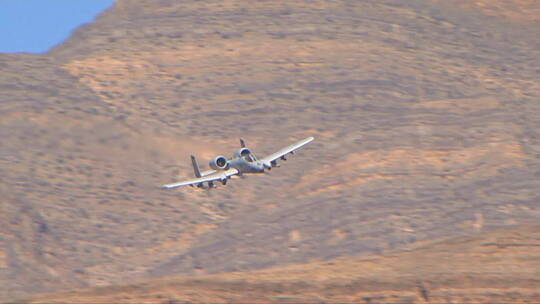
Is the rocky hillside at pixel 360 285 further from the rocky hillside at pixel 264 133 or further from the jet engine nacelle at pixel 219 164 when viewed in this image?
the rocky hillside at pixel 264 133

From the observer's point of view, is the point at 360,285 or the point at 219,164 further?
the point at 219,164

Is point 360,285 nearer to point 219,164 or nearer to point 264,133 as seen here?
point 219,164

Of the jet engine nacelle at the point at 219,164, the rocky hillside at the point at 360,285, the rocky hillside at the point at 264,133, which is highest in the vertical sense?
the jet engine nacelle at the point at 219,164

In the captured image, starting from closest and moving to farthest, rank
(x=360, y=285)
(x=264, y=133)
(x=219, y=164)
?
(x=360, y=285)
(x=219, y=164)
(x=264, y=133)

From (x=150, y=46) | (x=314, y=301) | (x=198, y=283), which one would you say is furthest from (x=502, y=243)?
(x=150, y=46)

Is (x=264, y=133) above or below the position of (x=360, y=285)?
below

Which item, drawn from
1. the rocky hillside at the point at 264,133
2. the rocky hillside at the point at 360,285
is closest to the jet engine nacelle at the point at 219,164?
the rocky hillside at the point at 360,285

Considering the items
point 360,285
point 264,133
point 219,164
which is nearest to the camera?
point 360,285

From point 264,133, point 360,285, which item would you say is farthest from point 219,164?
point 264,133
